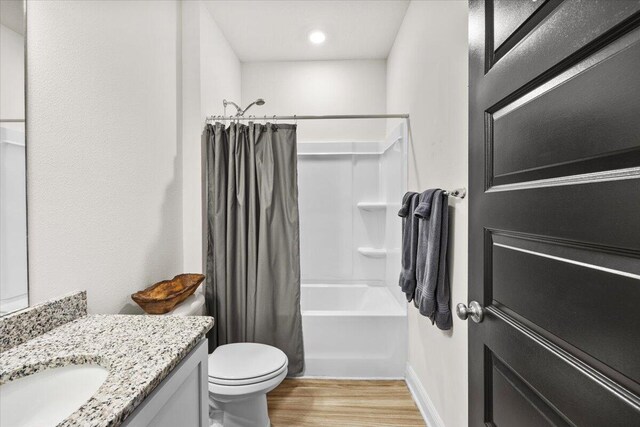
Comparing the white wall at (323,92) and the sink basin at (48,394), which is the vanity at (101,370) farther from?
the white wall at (323,92)

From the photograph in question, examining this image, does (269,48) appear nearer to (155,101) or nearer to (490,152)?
(155,101)

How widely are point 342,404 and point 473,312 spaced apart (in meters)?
1.38

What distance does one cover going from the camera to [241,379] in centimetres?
149

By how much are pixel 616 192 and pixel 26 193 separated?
5.17 feet

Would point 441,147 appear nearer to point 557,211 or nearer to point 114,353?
point 557,211

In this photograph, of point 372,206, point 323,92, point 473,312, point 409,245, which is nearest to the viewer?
point 473,312

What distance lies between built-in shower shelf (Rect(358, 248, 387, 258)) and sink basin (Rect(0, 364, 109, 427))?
2.33 m

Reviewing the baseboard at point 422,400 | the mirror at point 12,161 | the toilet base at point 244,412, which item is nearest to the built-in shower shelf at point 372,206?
the baseboard at point 422,400

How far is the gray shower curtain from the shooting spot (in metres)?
2.06

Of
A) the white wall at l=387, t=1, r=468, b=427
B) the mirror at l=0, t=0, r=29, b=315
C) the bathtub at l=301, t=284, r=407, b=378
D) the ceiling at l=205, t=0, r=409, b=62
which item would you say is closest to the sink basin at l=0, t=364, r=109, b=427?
the mirror at l=0, t=0, r=29, b=315

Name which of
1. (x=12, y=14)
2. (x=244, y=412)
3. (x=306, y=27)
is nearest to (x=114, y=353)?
(x=244, y=412)

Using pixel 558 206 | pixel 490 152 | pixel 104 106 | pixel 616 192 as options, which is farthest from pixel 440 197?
pixel 104 106

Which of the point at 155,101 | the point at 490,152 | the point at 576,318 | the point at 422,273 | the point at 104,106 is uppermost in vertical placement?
the point at 155,101

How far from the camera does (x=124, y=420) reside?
2.06ft
